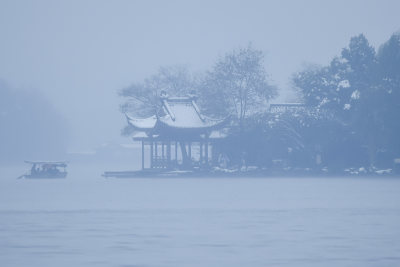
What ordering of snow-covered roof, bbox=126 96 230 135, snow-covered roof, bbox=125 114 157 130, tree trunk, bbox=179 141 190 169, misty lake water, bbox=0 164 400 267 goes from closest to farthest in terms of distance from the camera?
1. misty lake water, bbox=0 164 400 267
2. snow-covered roof, bbox=126 96 230 135
3. snow-covered roof, bbox=125 114 157 130
4. tree trunk, bbox=179 141 190 169

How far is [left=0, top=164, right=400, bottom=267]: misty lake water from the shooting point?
12898 mm

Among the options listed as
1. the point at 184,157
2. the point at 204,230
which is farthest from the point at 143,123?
the point at 204,230

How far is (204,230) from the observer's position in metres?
16.7

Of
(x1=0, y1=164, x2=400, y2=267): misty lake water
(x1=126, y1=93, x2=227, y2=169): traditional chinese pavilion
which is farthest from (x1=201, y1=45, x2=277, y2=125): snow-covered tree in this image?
(x1=0, y1=164, x2=400, y2=267): misty lake water

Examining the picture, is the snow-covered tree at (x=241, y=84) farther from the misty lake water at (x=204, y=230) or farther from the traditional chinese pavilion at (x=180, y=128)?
the misty lake water at (x=204, y=230)

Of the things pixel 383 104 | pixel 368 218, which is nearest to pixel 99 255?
pixel 368 218

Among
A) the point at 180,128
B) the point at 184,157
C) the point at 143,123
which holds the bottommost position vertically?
the point at 184,157

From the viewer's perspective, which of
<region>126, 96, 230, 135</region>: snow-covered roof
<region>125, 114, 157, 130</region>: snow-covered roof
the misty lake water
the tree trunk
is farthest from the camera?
the tree trunk

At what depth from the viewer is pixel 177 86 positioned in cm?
5725

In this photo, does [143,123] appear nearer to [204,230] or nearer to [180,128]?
[180,128]

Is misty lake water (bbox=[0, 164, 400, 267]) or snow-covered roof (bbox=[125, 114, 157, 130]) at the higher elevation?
snow-covered roof (bbox=[125, 114, 157, 130])

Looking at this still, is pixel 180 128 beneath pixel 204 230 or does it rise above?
above

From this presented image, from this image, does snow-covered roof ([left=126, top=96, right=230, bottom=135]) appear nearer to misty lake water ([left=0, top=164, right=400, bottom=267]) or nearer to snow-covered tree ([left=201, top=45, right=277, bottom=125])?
snow-covered tree ([left=201, top=45, right=277, bottom=125])

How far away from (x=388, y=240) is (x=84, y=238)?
5200 mm
